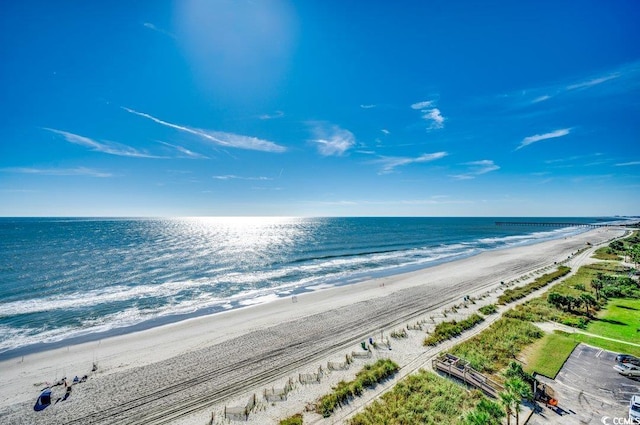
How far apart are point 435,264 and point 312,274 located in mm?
30629

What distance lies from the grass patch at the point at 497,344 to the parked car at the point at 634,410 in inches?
256

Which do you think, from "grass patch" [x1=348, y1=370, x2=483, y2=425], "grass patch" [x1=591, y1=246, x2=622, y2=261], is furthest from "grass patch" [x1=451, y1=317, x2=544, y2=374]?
"grass patch" [x1=591, y1=246, x2=622, y2=261]

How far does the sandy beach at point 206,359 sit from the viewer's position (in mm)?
17156

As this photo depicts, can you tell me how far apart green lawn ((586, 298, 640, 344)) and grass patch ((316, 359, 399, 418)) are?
72.8 feet

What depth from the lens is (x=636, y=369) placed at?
61.8 feet

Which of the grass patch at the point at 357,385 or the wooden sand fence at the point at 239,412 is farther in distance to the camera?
the grass patch at the point at 357,385

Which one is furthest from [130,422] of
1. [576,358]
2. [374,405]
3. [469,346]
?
[576,358]

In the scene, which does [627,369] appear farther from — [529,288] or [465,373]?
[529,288]

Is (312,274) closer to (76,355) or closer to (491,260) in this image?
(76,355)

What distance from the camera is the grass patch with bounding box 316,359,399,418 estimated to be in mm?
16781

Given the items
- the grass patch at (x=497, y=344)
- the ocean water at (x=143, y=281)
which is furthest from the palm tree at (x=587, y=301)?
the ocean water at (x=143, y=281)

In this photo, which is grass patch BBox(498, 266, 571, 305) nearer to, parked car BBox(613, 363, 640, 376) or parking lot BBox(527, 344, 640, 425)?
parking lot BBox(527, 344, 640, 425)

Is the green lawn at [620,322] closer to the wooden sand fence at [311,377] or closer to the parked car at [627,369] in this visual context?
the parked car at [627,369]

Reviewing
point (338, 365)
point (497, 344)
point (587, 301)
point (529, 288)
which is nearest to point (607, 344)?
point (587, 301)
